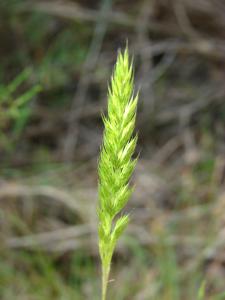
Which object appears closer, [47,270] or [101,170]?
[101,170]

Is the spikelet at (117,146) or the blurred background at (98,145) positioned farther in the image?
the blurred background at (98,145)

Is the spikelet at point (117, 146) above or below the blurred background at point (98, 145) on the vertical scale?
below

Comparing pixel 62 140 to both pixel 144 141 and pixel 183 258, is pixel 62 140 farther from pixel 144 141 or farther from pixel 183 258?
pixel 183 258

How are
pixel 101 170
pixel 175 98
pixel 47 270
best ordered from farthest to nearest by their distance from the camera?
pixel 175 98 < pixel 47 270 < pixel 101 170

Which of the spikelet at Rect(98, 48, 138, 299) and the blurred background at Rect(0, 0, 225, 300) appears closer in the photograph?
the spikelet at Rect(98, 48, 138, 299)

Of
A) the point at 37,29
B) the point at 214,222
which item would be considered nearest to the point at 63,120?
the point at 37,29
